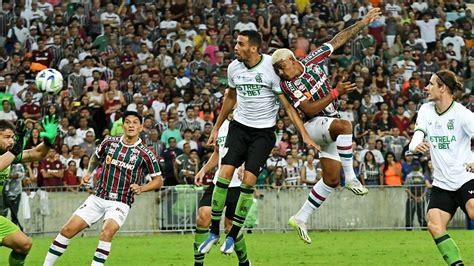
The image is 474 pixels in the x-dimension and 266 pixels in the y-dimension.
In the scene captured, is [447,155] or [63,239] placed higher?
[447,155]

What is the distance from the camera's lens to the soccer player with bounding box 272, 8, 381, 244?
16.3 metres

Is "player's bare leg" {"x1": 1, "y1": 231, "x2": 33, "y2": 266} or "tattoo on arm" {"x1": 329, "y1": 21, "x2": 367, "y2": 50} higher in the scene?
"tattoo on arm" {"x1": 329, "y1": 21, "x2": 367, "y2": 50}

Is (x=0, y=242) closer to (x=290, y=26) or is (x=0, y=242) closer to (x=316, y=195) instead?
(x=316, y=195)

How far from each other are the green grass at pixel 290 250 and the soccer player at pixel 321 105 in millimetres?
2117

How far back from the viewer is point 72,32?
32.3 meters

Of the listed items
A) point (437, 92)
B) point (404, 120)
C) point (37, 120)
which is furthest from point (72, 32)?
point (437, 92)

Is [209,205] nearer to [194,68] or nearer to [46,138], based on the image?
[46,138]

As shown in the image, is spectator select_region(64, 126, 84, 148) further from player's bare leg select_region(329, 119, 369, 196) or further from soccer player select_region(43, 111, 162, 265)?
player's bare leg select_region(329, 119, 369, 196)

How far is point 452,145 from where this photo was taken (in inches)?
590

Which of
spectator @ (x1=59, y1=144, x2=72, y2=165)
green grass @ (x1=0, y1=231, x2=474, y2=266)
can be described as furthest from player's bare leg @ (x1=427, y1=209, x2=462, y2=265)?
spectator @ (x1=59, y1=144, x2=72, y2=165)

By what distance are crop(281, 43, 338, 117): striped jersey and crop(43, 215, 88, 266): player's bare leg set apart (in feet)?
11.3

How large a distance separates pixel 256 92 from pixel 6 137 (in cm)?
352

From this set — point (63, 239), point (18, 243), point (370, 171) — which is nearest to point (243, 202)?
point (63, 239)

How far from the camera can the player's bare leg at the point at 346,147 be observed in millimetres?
16906
